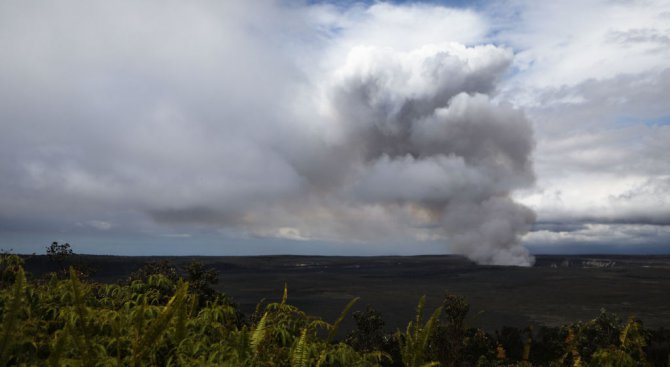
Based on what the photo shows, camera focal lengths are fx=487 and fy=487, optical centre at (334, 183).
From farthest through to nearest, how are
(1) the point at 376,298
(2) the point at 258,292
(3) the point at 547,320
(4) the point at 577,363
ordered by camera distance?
(2) the point at 258,292 → (1) the point at 376,298 → (3) the point at 547,320 → (4) the point at 577,363

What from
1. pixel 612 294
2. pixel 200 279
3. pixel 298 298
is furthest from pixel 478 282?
pixel 200 279

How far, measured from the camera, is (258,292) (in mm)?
142375

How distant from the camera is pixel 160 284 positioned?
641 cm

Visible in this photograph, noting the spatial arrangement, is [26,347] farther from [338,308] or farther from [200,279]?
[338,308]

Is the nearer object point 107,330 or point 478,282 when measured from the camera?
point 107,330

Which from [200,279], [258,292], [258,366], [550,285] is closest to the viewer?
[258,366]

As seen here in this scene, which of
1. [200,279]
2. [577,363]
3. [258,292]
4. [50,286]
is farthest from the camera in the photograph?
[258,292]

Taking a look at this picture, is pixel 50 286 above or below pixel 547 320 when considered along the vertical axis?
above

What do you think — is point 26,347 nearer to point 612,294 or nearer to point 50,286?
point 50,286

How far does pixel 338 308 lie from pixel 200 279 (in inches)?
3776

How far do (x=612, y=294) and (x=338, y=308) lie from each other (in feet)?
261

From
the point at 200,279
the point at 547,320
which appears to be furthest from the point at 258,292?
the point at 200,279

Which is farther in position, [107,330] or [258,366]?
[107,330]

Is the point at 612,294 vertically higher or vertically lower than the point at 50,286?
lower
